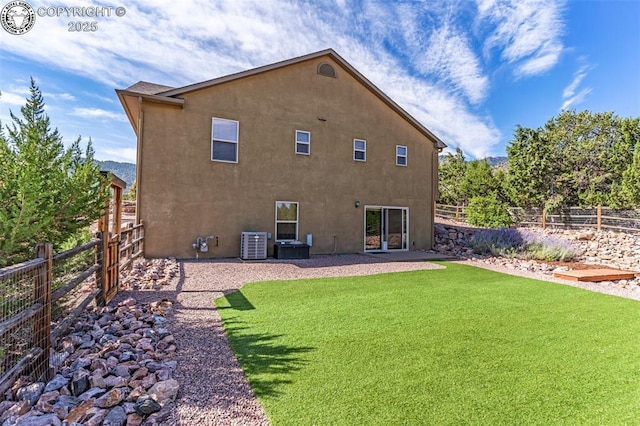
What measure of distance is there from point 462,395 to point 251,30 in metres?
11.3

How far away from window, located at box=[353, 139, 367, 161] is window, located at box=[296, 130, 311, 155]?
2.07 metres

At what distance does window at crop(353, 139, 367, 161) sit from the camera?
42.9ft

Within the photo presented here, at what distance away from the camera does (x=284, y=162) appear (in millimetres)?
11664

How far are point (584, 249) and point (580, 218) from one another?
6.93 m

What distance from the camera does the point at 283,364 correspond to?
345 cm

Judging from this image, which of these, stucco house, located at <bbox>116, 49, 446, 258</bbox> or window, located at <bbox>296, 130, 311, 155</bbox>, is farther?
window, located at <bbox>296, 130, 311, 155</bbox>

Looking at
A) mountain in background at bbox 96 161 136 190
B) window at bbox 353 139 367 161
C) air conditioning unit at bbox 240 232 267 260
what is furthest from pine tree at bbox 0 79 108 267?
window at bbox 353 139 367 161

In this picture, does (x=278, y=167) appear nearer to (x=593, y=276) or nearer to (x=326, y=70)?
(x=326, y=70)

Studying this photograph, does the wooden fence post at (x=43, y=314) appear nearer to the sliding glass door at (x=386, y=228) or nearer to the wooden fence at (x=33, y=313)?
the wooden fence at (x=33, y=313)

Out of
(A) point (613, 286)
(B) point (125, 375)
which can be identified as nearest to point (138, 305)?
(B) point (125, 375)

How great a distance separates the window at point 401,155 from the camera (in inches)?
553

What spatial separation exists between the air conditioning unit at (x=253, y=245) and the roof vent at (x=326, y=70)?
22.1 feet

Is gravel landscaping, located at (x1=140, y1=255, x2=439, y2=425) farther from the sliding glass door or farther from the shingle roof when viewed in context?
the shingle roof

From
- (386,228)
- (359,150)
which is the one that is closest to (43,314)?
(359,150)
